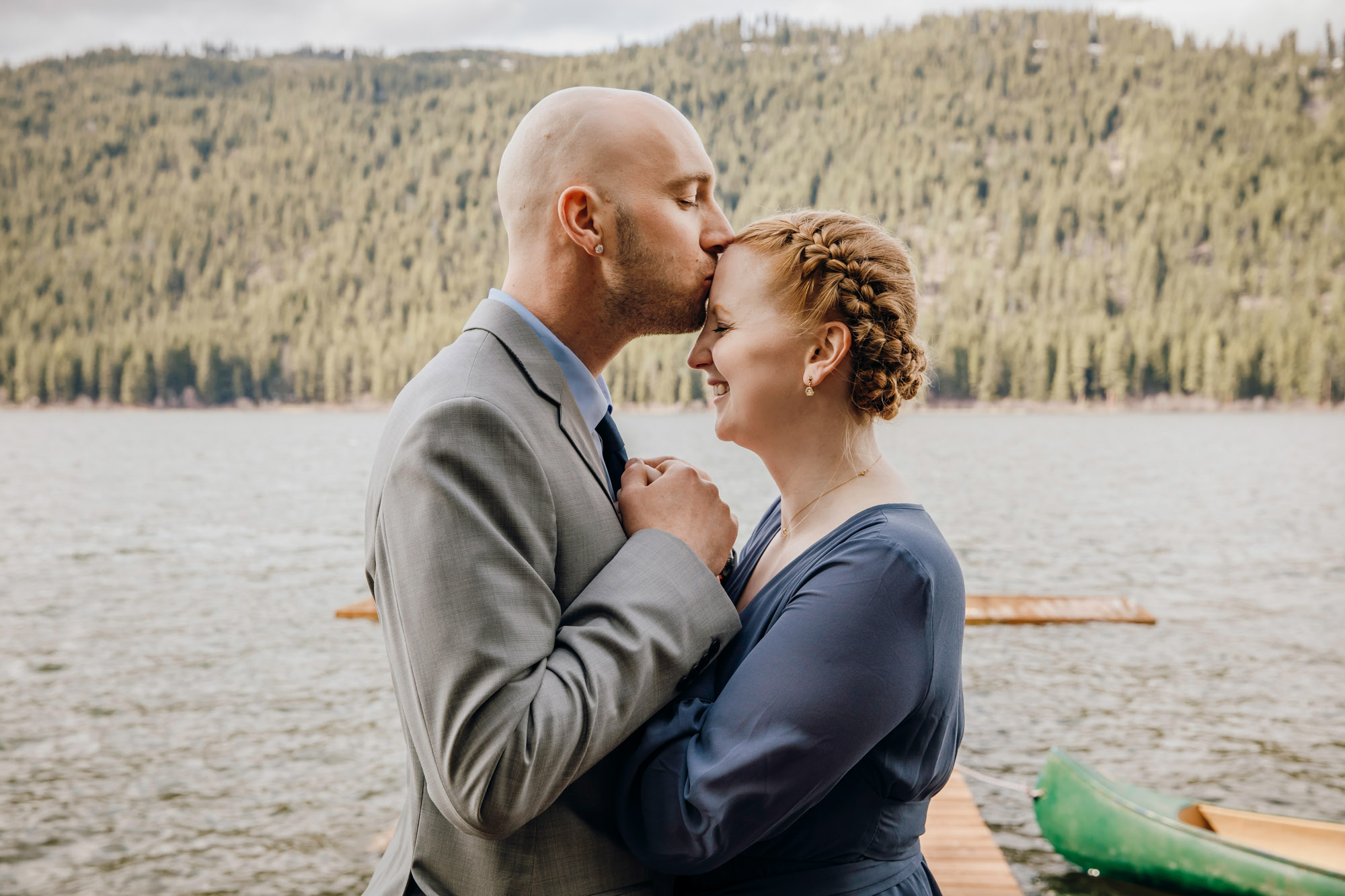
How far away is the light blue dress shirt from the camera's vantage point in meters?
2.19

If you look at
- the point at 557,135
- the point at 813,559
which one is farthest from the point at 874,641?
the point at 557,135

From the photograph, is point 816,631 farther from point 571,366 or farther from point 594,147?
point 594,147

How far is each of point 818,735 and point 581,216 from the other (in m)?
1.17

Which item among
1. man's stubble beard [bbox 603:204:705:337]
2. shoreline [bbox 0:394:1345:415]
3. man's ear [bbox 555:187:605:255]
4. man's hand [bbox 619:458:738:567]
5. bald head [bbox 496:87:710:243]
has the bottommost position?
shoreline [bbox 0:394:1345:415]

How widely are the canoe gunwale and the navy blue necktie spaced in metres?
7.00

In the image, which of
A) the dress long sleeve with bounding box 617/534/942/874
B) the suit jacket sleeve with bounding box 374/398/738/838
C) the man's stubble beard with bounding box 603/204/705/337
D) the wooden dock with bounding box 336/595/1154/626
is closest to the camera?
the suit jacket sleeve with bounding box 374/398/738/838

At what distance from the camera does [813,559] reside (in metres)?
2.17

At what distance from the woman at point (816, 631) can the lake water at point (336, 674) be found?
8.23 m

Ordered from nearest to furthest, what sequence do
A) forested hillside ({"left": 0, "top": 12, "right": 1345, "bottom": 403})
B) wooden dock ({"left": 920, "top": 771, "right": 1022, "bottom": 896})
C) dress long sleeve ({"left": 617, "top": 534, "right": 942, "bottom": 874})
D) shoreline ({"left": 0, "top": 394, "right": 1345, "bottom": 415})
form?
dress long sleeve ({"left": 617, "top": 534, "right": 942, "bottom": 874}) < wooden dock ({"left": 920, "top": 771, "right": 1022, "bottom": 896}) < shoreline ({"left": 0, "top": 394, "right": 1345, "bottom": 415}) < forested hillside ({"left": 0, "top": 12, "right": 1345, "bottom": 403})

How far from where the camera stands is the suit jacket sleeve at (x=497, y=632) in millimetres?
1644

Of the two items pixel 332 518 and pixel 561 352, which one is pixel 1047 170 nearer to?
pixel 332 518

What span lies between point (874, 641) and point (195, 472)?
218 ft

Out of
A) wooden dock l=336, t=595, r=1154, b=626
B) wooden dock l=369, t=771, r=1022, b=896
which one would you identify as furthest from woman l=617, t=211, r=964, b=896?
wooden dock l=336, t=595, r=1154, b=626

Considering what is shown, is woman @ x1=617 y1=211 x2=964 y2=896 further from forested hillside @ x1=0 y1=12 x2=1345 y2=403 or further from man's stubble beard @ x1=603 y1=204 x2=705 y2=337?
forested hillside @ x1=0 y1=12 x2=1345 y2=403
